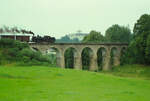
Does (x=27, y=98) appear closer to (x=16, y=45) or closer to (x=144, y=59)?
(x=16, y=45)

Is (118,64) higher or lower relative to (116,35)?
lower

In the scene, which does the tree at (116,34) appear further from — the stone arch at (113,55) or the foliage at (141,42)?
the foliage at (141,42)

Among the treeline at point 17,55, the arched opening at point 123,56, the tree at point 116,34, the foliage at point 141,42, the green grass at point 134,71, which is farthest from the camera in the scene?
the tree at point 116,34

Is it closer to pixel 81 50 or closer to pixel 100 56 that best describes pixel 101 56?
pixel 100 56

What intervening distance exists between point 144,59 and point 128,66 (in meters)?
3.97

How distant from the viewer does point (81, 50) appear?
42.6 metres

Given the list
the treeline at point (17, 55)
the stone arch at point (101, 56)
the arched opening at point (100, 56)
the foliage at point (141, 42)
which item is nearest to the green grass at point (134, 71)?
the foliage at point (141, 42)

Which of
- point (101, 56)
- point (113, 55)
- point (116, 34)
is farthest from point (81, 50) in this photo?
point (116, 34)

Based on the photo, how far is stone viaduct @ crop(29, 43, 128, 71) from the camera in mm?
36969

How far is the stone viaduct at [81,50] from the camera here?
36969 mm

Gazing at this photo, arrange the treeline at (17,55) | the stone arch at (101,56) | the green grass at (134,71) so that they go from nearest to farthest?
the treeline at (17,55) < the green grass at (134,71) < the stone arch at (101,56)

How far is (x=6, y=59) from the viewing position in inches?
990

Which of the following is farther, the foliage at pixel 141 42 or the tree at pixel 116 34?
the tree at pixel 116 34

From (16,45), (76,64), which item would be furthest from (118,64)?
(16,45)
